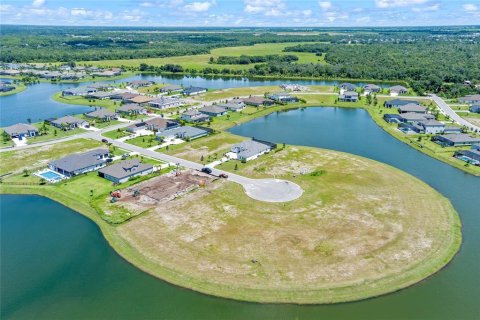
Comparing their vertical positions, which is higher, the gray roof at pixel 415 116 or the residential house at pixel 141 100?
the residential house at pixel 141 100

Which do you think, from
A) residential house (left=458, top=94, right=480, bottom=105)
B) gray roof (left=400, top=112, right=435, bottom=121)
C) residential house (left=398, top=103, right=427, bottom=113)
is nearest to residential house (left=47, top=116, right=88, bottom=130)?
gray roof (left=400, top=112, right=435, bottom=121)

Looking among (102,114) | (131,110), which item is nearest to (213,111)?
(131,110)

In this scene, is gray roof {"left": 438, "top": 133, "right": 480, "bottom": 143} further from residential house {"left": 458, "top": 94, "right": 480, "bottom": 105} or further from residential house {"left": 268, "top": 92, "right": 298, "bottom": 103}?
residential house {"left": 268, "top": 92, "right": 298, "bottom": 103}

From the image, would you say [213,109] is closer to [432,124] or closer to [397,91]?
[432,124]

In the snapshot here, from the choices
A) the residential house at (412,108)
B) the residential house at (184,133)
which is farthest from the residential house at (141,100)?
the residential house at (412,108)

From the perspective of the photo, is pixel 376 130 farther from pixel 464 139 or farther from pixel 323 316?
pixel 323 316

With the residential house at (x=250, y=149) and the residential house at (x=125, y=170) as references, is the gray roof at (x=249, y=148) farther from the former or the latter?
the residential house at (x=125, y=170)
